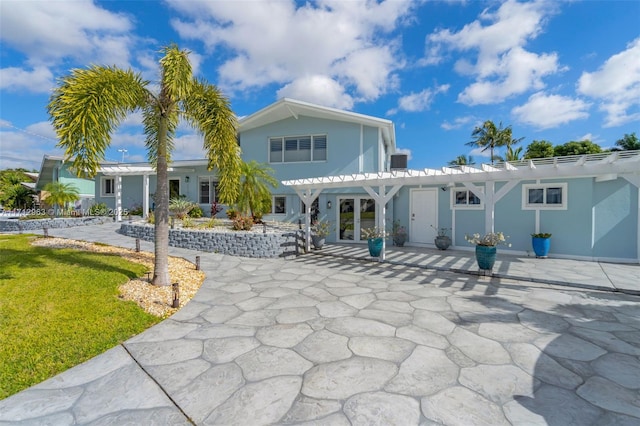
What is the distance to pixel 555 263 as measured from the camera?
9148 mm

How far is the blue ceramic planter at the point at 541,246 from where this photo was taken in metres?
9.99

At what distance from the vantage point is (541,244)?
1002cm

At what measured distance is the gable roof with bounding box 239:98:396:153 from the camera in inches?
512

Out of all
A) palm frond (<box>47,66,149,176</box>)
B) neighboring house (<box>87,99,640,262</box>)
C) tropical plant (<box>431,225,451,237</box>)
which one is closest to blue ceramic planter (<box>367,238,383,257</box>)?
neighboring house (<box>87,99,640,262</box>)

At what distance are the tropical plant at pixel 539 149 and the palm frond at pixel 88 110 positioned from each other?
3489cm

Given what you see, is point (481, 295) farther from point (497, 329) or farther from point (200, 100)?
point (200, 100)

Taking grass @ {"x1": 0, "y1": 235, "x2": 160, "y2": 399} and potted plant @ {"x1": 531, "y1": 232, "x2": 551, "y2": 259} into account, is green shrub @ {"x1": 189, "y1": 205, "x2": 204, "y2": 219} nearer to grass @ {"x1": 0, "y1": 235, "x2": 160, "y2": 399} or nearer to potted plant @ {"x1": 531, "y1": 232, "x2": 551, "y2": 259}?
grass @ {"x1": 0, "y1": 235, "x2": 160, "y2": 399}

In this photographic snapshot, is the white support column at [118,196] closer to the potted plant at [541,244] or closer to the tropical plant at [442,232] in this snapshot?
the tropical plant at [442,232]

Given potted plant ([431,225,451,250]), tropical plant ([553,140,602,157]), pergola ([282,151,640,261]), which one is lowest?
potted plant ([431,225,451,250])

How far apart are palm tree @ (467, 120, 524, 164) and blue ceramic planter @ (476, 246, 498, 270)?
98.1 ft

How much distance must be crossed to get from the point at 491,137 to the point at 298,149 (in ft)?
93.0

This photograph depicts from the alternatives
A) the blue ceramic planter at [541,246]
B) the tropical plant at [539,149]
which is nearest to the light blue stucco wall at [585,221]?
the blue ceramic planter at [541,246]

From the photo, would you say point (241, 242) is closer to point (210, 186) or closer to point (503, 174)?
point (503, 174)

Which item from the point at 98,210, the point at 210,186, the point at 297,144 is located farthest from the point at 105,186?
the point at 297,144
